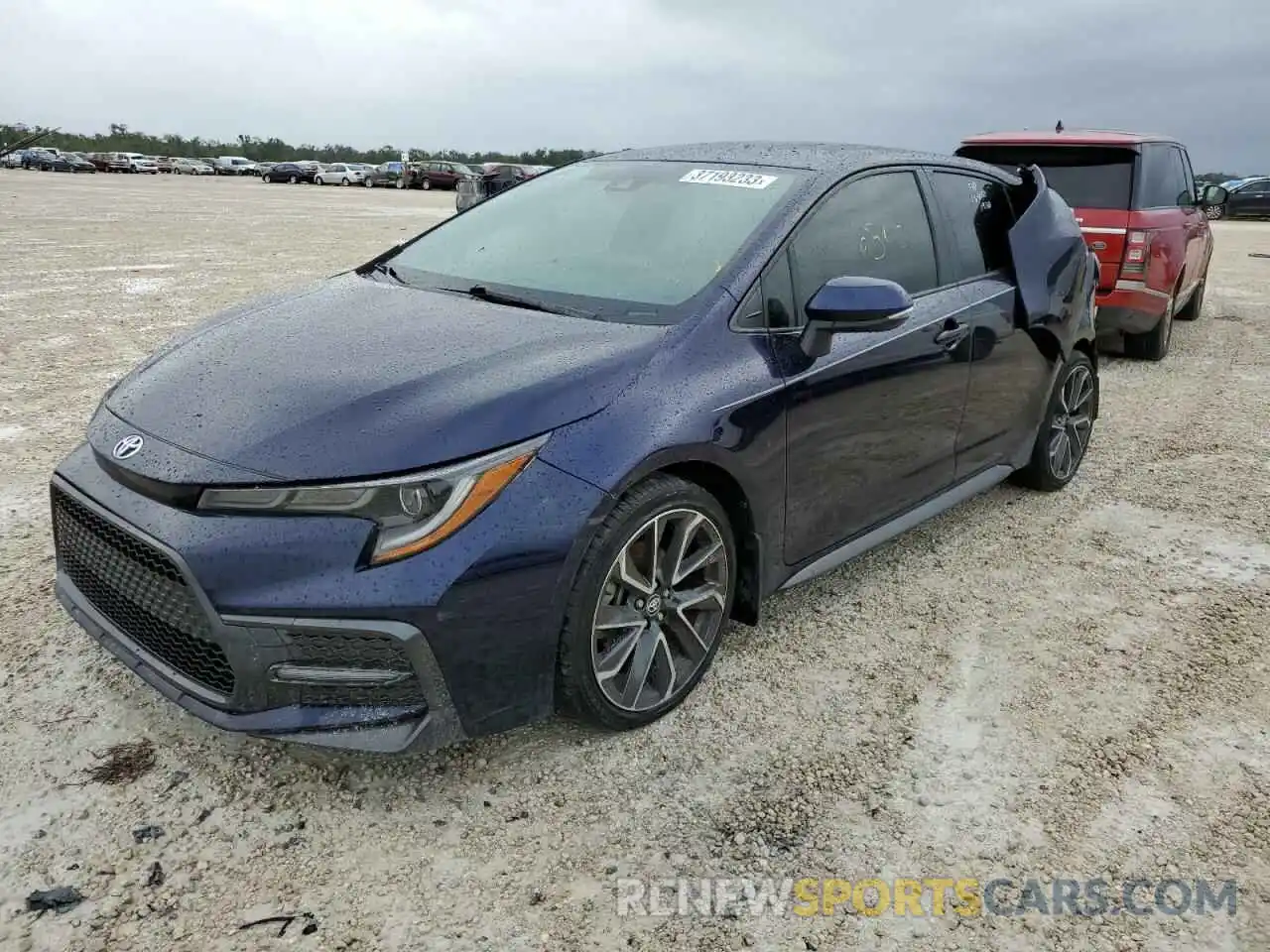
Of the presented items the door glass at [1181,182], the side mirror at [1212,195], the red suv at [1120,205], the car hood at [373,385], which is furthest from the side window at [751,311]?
the side mirror at [1212,195]

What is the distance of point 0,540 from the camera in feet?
12.4

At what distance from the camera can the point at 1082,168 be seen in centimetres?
714

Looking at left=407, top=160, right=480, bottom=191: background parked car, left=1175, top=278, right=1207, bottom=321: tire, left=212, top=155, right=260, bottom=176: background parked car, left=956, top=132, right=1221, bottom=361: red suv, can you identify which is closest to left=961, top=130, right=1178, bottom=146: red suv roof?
left=956, top=132, right=1221, bottom=361: red suv

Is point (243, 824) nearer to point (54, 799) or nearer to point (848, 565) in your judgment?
point (54, 799)

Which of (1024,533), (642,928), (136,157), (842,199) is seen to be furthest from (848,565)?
(136,157)

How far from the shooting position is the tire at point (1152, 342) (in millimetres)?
7719

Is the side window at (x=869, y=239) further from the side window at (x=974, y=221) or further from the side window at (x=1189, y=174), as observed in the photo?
the side window at (x=1189, y=174)

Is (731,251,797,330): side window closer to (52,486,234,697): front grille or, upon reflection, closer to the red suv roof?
(52,486,234,697): front grille

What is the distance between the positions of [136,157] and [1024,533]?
218 ft

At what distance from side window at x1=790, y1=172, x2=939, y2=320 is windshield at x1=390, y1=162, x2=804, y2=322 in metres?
0.17

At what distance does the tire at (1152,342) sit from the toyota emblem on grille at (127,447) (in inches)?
294

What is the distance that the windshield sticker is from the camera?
3324 mm

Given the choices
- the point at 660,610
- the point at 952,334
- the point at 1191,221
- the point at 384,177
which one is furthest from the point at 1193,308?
the point at 384,177

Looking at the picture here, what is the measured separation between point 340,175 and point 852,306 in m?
52.9
